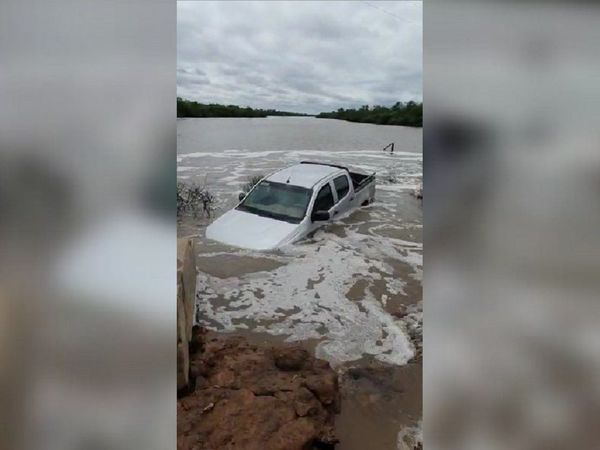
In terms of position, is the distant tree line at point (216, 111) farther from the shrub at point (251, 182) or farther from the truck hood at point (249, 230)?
the truck hood at point (249, 230)

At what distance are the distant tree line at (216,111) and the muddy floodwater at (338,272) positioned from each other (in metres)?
0.02

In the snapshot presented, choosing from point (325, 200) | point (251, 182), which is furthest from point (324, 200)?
point (251, 182)

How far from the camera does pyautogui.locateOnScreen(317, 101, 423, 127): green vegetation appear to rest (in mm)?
1570

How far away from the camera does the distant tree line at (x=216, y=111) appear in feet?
4.77

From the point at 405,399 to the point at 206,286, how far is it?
703 mm

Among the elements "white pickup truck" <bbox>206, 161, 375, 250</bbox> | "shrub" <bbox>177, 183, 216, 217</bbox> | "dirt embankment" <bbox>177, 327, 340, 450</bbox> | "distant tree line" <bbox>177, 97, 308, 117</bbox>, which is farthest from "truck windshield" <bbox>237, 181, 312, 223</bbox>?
"dirt embankment" <bbox>177, 327, 340, 450</bbox>

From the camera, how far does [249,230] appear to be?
5.36ft
